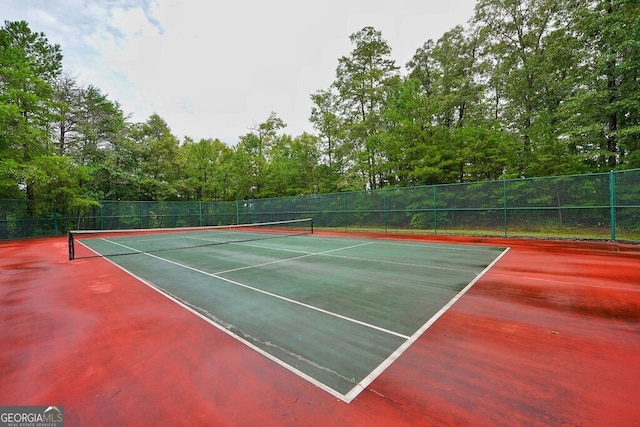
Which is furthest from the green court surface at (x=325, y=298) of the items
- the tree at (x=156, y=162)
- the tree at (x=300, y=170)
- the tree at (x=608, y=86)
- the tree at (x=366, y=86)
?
the tree at (x=300, y=170)

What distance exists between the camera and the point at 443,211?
15352 millimetres

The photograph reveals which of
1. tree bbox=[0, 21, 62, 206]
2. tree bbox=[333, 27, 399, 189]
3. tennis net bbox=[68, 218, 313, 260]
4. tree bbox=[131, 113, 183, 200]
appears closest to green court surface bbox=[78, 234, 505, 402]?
tennis net bbox=[68, 218, 313, 260]

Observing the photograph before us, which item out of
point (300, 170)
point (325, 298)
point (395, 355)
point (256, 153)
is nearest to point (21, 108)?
point (256, 153)

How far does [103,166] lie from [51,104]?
5.99m

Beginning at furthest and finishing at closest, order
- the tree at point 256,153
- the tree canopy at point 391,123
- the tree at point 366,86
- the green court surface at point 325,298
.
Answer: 1. the tree at point 256,153
2. the tree at point 366,86
3. the tree canopy at point 391,123
4. the green court surface at point 325,298

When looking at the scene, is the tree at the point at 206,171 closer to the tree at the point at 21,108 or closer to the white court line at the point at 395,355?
the tree at the point at 21,108

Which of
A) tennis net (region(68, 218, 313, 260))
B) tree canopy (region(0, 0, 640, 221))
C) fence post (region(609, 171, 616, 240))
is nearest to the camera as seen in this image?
fence post (region(609, 171, 616, 240))

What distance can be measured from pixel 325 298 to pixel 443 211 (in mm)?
12844

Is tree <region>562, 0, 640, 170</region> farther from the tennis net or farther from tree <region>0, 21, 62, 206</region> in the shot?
tree <region>0, 21, 62, 206</region>

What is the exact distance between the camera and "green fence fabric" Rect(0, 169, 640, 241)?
10672 millimetres

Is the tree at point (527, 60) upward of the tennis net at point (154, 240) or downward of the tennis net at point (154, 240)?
upward

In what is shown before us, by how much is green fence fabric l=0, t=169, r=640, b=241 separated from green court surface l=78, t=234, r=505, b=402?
17.3 feet

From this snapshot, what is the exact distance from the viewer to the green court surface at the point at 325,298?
294 cm

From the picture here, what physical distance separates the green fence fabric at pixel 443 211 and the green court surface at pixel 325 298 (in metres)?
5.27
